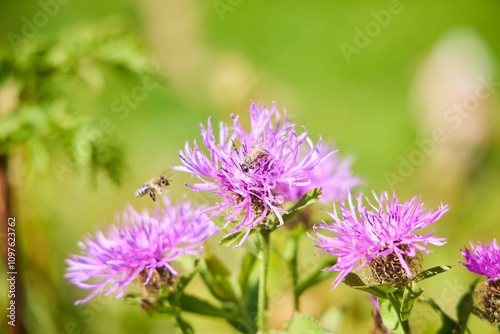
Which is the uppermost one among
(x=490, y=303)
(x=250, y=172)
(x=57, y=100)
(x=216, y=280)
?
(x=57, y=100)

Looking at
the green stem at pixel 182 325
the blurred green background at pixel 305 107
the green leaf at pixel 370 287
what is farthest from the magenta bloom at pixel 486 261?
the blurred green background at pixel 305 107

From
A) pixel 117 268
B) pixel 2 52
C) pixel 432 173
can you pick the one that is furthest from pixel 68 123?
pixel 432 173

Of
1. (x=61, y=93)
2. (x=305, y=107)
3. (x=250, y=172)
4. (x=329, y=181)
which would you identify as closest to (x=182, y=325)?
(x=250, y=172)

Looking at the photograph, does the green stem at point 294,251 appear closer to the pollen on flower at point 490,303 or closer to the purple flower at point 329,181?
the purple flower at point 329,181

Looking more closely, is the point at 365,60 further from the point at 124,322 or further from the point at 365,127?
the point at 124,322

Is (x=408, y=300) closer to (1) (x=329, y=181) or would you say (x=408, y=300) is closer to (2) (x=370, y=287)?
Result: (2) (x=370, y=287)
